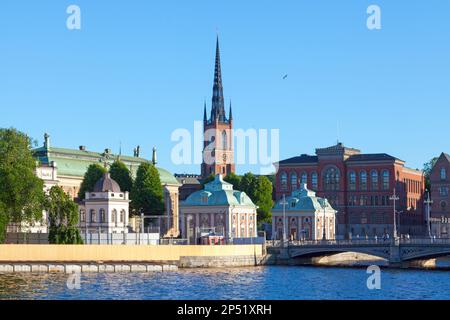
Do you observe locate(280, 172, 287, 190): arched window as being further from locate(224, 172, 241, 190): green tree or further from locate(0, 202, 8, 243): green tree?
locate(0, 202, 8, 243): green tree

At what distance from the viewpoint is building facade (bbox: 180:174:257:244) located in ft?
457

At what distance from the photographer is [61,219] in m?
109

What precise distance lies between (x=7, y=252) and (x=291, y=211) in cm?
6792

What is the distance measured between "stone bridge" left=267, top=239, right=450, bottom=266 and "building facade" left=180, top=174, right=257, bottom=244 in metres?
15.0

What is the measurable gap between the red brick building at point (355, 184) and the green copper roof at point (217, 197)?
4085 centimetres

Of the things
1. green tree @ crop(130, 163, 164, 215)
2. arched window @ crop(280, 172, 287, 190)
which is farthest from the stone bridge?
arched window @ crop(280, 172, 287, 190)

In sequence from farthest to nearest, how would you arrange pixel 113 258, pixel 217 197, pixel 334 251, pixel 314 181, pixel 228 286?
1. pixel 314 181
2. pixel 217 197
3. pixel 334 251
4. pixel 113 258
5. pixel 228 286

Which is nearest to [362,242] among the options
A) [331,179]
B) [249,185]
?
[249,185]

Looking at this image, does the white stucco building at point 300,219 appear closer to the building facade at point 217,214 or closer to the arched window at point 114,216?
the building facade at point 217,214

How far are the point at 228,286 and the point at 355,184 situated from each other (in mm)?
105843

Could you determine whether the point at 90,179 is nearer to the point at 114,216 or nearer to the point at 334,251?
the point at 114,216

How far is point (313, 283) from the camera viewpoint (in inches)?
3408
